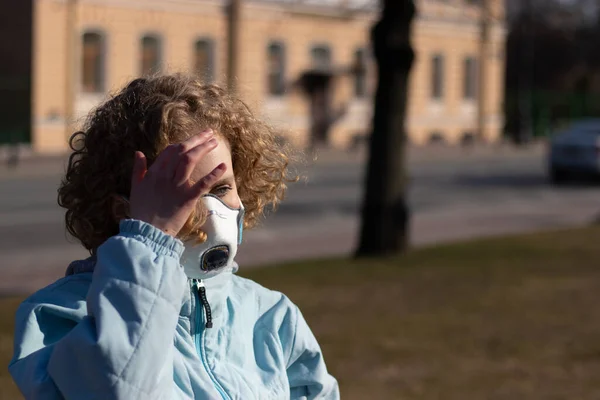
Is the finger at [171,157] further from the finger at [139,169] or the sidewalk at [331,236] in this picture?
the sidewalk at [331,236]

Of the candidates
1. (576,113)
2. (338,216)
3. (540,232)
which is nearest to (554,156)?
(338,216)

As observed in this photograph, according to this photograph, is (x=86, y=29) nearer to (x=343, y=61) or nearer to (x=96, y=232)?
(x=343, y=61)

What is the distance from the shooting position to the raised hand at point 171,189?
2033mm

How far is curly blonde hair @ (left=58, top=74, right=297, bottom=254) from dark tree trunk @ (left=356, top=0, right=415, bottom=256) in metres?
9.16

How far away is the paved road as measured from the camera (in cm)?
1288

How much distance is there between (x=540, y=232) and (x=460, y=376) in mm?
7932

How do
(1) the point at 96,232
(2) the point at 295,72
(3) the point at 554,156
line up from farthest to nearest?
(2) the point at 295,72 < (3) the point at 554,156 < (1) the point at 96,232

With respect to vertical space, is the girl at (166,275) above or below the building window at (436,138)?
above

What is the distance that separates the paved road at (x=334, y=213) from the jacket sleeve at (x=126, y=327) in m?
8.19

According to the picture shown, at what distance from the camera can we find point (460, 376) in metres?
6.38

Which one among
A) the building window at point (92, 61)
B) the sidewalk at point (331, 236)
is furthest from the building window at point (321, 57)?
the sidewalk at point (331, 236)

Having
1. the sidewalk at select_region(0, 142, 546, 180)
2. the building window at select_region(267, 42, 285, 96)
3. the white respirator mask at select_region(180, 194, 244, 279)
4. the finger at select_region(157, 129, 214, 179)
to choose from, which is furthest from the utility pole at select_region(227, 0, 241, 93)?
the finger at select_region(157, 129, 214, 179)

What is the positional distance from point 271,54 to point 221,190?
3754 centimetres

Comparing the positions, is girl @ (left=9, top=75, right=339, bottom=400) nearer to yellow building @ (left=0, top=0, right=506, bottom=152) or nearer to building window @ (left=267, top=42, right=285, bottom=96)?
yellow building @ (left=0, top=0, right=506, bottom=152)
